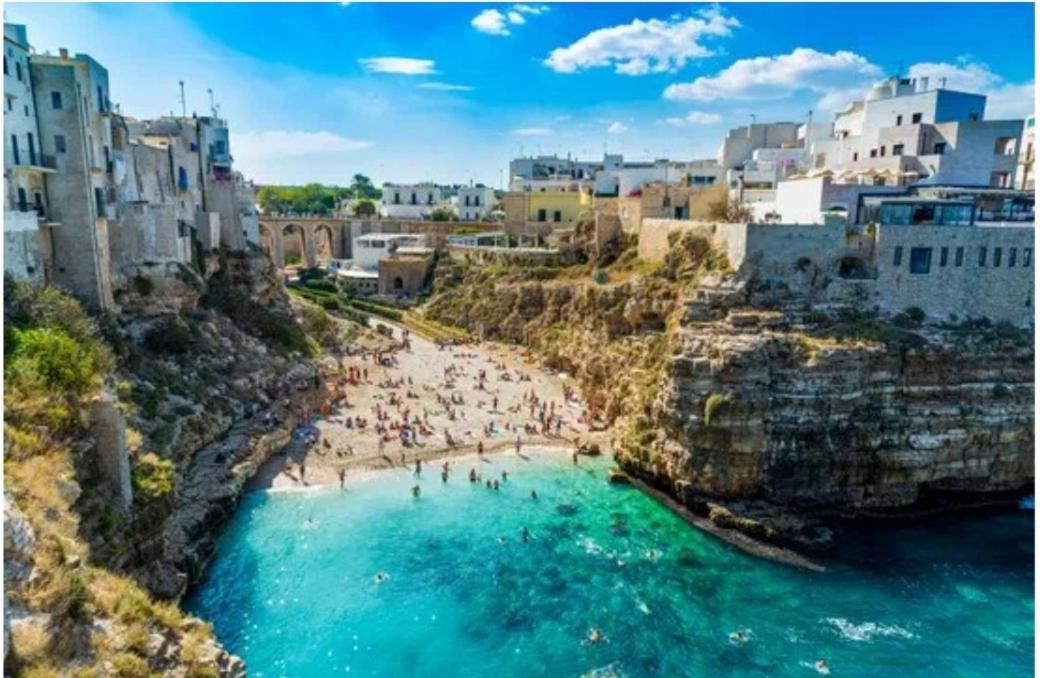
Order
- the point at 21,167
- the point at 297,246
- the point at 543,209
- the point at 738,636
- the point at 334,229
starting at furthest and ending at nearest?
the point at 297,246
the point at 334,229
the point at 543,209
the point at 21,167
the point at 738,636

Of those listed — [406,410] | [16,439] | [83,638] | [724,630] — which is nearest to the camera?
[83,638]

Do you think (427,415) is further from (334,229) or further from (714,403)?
(334,229)

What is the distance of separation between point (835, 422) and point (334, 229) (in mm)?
57156

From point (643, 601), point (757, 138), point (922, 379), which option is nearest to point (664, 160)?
point (757, 138)

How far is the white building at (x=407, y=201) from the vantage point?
262 ft

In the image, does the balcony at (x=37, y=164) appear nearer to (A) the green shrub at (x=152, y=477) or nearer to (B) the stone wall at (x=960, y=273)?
(A) the green shrub at (x=152, y=477)

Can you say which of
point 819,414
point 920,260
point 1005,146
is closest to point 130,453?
point 819,414

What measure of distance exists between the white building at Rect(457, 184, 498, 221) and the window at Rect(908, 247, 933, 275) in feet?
170

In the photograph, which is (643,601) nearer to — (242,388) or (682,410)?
(682,410)

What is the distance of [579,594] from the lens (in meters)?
22.0

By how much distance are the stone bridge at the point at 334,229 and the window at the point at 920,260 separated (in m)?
42.6

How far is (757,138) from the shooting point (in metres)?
58.0

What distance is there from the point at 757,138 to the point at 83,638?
190 feet

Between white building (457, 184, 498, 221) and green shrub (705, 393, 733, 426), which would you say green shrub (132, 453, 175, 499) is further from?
white building (457, 184, 498, 221)
